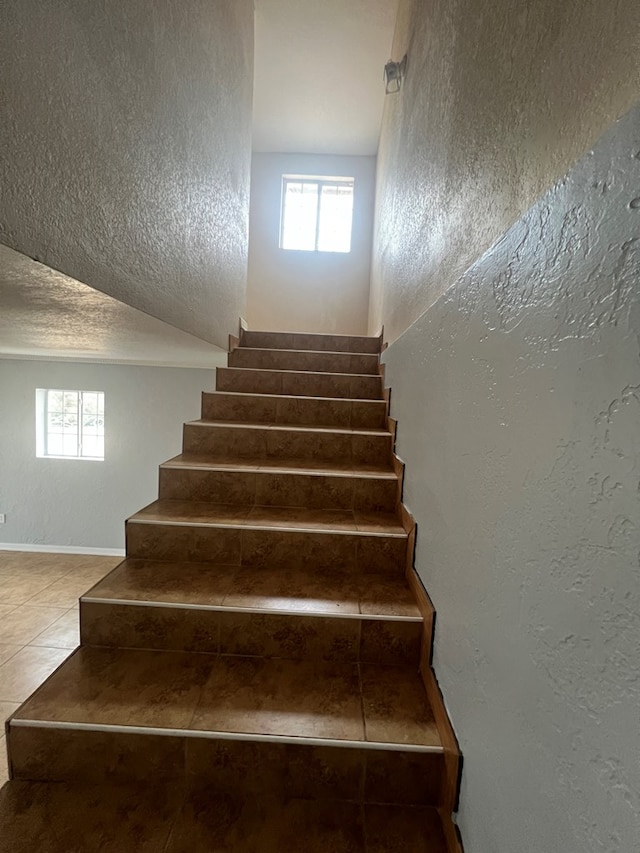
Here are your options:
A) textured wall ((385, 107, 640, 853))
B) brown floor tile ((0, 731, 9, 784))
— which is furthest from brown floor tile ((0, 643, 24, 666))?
textured wall ((385, 107, 640, 853))

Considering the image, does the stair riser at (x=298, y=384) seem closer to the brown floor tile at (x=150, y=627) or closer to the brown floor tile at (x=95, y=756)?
the brown floor tile at (x=150, y=627)

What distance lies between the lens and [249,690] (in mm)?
1234

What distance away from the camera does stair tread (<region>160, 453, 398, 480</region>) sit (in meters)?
1.95

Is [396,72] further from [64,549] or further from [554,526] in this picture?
[64,549]

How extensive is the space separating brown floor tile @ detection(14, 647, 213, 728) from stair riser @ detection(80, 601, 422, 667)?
46 mm

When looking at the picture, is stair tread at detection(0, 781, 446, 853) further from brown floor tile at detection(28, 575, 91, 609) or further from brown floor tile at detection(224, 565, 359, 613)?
brown floor tile at detection(28, 575, 91, 609)

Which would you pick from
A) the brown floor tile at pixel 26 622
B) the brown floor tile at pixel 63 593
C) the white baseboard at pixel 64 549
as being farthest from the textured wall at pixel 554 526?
the white baseboard at pixel 64 549

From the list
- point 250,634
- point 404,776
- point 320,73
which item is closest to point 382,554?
point 250,634

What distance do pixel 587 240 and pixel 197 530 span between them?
1551 mm

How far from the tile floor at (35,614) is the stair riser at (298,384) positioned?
6.82 feet

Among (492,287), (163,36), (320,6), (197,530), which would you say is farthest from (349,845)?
(320,6)

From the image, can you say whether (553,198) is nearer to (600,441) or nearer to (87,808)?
(600,441)

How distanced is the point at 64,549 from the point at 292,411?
149 inches

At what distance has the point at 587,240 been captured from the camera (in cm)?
58
